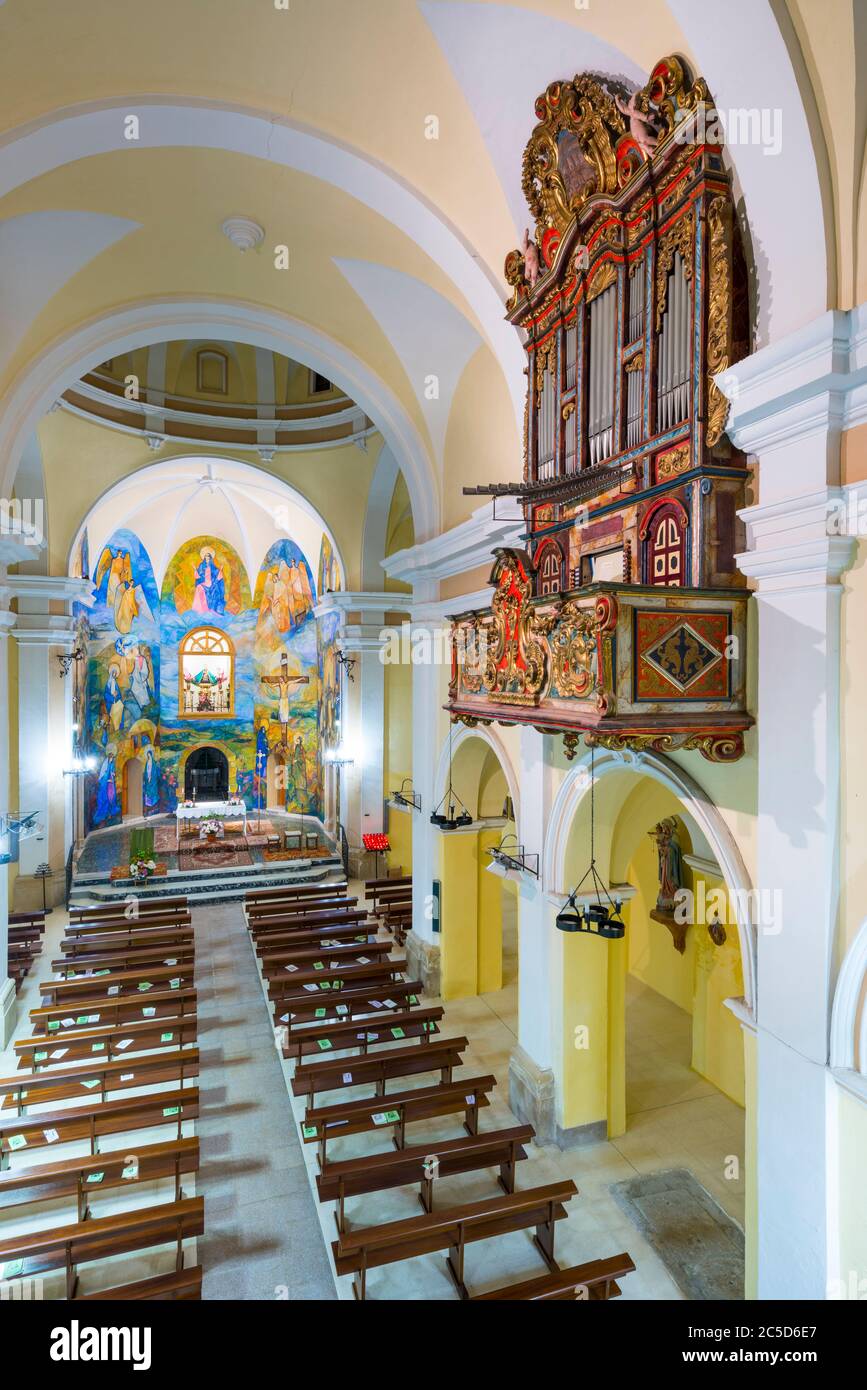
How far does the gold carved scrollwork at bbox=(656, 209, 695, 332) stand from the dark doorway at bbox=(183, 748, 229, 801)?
862 inches

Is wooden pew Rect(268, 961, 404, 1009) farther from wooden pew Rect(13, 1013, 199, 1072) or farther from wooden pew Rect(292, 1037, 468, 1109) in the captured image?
wooden pew Rect(292, 1037, 468, 1109)

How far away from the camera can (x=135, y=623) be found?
75.4 feet

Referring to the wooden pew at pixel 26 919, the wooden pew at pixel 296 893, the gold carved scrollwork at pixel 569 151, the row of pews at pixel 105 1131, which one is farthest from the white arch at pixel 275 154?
the wooden pew at pixel 26 919

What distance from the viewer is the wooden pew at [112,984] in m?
10.0

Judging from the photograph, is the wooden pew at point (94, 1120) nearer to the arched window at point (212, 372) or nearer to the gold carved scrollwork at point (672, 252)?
the gold carved scrollwork at point (672, 252)

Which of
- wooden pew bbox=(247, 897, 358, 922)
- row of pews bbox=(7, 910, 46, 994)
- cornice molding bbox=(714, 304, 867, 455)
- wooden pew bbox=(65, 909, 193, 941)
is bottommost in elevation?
row of pews bbox=(7, 910, 46, 994)

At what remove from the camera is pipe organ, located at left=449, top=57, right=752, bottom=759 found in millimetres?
4652

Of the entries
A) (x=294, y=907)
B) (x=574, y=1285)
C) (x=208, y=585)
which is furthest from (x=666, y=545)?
(x=208, y=585)

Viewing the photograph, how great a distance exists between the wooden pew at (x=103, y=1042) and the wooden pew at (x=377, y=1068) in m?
1.92

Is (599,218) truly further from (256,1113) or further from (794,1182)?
(256,1113)

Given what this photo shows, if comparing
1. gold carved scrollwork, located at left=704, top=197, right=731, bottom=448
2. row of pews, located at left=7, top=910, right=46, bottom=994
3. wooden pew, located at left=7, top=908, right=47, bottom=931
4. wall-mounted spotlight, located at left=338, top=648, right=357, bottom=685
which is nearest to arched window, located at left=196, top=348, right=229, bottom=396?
wall-mounted spotlight, located at left=338, top=648, right=357, bottom=685

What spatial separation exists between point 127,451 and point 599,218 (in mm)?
13601

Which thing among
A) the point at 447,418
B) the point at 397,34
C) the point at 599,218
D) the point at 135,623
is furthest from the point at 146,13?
the point at 135,623
